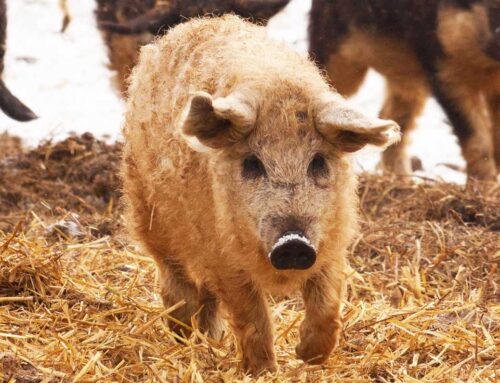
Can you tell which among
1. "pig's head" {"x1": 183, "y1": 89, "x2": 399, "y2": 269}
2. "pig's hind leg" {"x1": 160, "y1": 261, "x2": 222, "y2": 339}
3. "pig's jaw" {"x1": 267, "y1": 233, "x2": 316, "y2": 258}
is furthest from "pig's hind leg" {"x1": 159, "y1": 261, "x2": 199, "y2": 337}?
"pig's jaw" {"x1": 267, "y1": 233, "x2": 316, "y2": 258}

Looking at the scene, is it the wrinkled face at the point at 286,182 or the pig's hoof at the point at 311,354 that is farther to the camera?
the pig's hoof at the point at 311,354

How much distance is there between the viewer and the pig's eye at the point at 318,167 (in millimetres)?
4566

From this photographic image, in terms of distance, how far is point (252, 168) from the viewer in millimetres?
Answer: 4602

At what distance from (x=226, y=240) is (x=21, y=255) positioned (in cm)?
168

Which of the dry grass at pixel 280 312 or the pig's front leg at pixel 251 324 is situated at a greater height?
the pig's front leg at pixel 251 324

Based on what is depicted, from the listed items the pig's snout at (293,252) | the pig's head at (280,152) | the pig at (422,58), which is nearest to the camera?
the pig's snout at (293,252)

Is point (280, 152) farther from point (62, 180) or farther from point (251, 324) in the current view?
point (62, 180)

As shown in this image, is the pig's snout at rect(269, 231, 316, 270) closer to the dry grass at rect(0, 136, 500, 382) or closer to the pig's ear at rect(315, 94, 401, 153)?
the pig's ear at rect(315, 94, 401, 153)

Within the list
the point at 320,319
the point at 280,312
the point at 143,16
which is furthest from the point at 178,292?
the point at 143,16

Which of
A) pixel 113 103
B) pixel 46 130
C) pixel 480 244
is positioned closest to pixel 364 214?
pixel 480 244

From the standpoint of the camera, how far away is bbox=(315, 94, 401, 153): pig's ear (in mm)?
4477

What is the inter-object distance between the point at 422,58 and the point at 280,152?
21.2ft

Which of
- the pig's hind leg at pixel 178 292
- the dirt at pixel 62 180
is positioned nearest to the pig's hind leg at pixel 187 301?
the pig's hind leg at pixel 178 292

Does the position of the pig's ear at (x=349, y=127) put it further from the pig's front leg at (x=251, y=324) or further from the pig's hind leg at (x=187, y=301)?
the pig's hind leg at (x=187, y=301)
